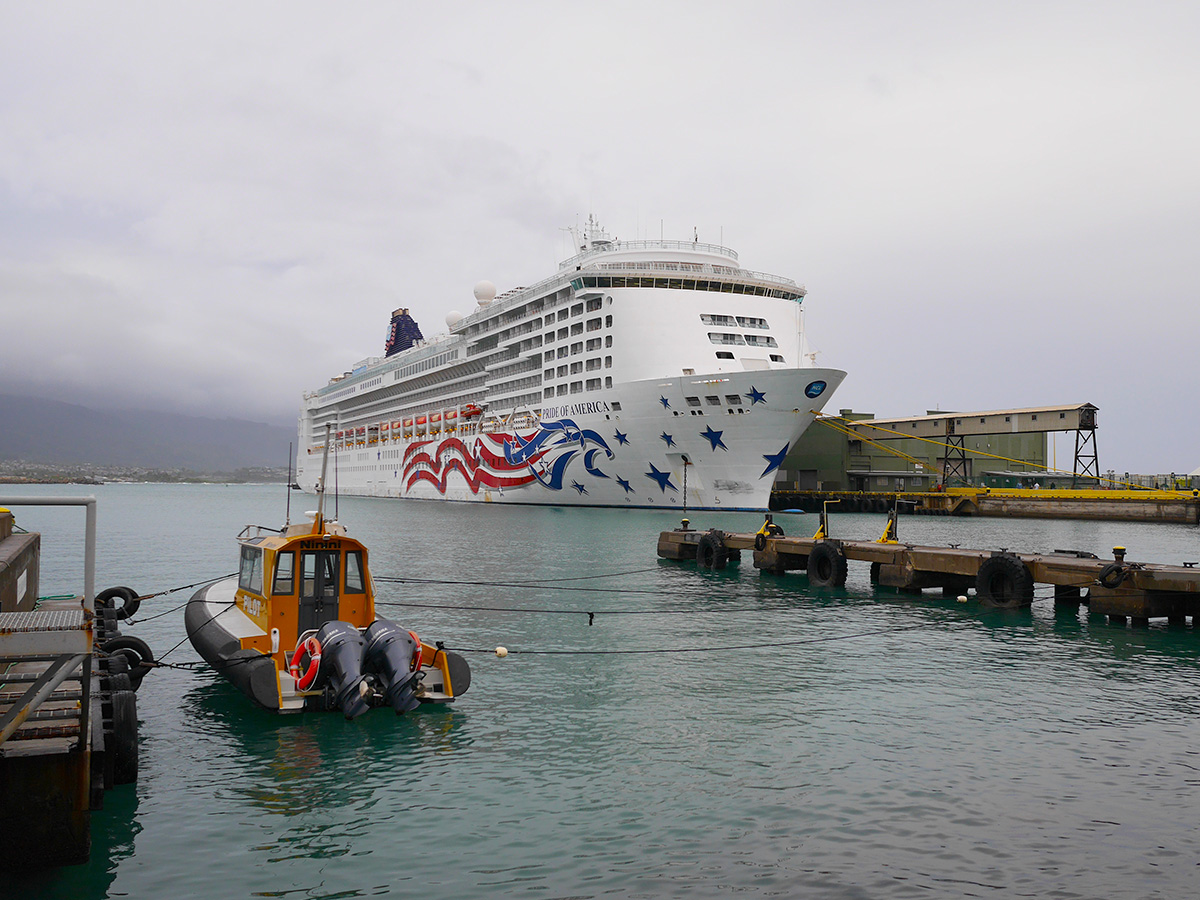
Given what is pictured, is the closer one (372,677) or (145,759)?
(145,759)

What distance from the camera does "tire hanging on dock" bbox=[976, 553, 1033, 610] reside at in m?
21.2

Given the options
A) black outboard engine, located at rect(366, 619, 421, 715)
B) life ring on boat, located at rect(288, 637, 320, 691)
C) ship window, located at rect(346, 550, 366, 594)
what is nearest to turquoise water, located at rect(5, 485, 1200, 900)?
black outboard engine, located at rect(366, 619, 421, 715)

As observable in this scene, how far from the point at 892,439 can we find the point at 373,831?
7858 centimetres

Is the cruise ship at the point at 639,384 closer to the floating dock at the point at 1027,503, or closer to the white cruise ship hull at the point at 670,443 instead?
the white cruise ship hull at the point at 670,443

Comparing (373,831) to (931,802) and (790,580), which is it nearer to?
(931,802)

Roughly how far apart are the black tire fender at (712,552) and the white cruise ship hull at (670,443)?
16679 mm

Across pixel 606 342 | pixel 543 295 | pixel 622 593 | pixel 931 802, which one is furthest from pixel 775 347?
pixel 931 802

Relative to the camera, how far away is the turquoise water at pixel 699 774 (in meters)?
7.27

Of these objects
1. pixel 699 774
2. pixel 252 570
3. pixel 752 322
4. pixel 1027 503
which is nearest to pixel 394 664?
pixel 252 570

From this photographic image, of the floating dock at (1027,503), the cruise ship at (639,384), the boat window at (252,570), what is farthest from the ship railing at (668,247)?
the boat window at (252,570)

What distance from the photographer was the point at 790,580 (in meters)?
28.5

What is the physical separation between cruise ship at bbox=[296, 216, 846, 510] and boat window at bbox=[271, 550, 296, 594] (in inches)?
1209

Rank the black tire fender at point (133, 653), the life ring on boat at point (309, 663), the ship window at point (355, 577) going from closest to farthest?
the life ring on boat at point (309, 663) < the black tire fender at point (133, 653) < the ship window at point (355, 577)

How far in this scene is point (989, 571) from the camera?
22.0 meters
